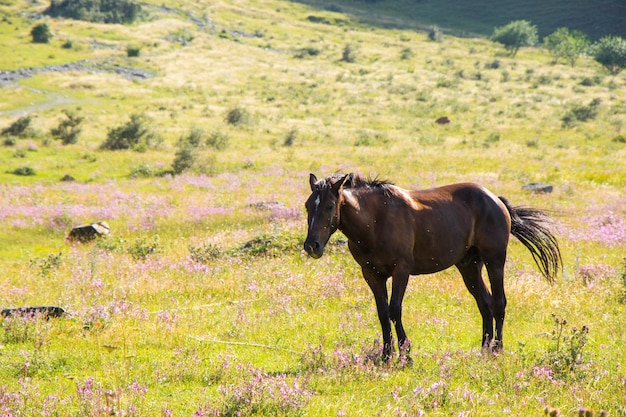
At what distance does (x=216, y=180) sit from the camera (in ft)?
95.2

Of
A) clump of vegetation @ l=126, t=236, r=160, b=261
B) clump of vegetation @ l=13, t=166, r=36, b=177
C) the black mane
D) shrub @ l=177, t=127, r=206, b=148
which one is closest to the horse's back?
the black mane

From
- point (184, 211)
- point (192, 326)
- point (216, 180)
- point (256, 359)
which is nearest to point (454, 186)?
point (256, 359)

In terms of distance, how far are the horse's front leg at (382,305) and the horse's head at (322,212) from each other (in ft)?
3.40

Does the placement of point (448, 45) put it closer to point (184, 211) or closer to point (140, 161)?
point (140, 161)

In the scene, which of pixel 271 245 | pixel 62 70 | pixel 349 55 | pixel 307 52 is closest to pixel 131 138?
pixel 271 245

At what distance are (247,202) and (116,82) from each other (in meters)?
68.9

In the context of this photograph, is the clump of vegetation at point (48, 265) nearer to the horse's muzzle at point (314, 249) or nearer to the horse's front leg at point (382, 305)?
the horse's front leg at point (382, 305)

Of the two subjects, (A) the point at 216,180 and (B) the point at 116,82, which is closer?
(A) the point at 216,180

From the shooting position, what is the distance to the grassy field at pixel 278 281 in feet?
22.2

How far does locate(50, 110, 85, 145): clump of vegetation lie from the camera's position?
1608 inches

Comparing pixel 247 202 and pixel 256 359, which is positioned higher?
pixel 256 359

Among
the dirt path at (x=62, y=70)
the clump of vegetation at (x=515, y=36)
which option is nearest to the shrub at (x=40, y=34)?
the dirt path at (x=62, y=70)

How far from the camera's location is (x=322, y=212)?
6973 mm

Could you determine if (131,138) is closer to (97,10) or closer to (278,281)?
(278,281)
